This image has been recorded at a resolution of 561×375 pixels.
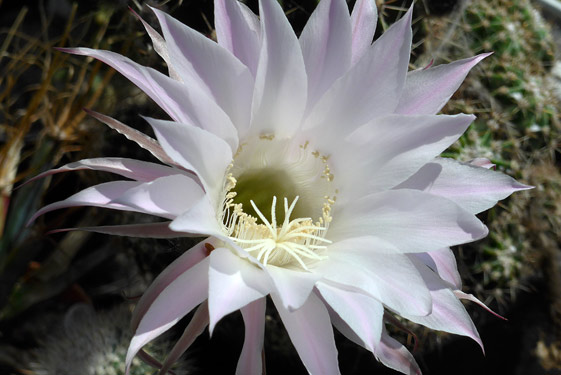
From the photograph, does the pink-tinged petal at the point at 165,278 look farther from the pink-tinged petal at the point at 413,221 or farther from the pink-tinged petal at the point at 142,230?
the pink-tinged petal at the point at 413,221

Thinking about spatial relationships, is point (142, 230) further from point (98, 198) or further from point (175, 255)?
point (175, 255)

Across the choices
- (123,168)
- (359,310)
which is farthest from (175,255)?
(359,310)

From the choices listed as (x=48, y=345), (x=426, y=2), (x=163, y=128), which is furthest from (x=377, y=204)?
(x=48, y=345)

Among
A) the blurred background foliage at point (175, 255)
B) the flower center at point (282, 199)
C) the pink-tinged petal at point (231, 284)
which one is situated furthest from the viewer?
the blurred background foliage at point (175, 255)

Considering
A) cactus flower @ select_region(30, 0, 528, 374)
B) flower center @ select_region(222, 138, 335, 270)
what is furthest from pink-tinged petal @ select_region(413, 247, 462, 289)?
flower center @ select_region(222, 138, 335, 270)

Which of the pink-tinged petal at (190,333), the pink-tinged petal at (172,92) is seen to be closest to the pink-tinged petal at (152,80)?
the pink-tinged petal at (172,92)
